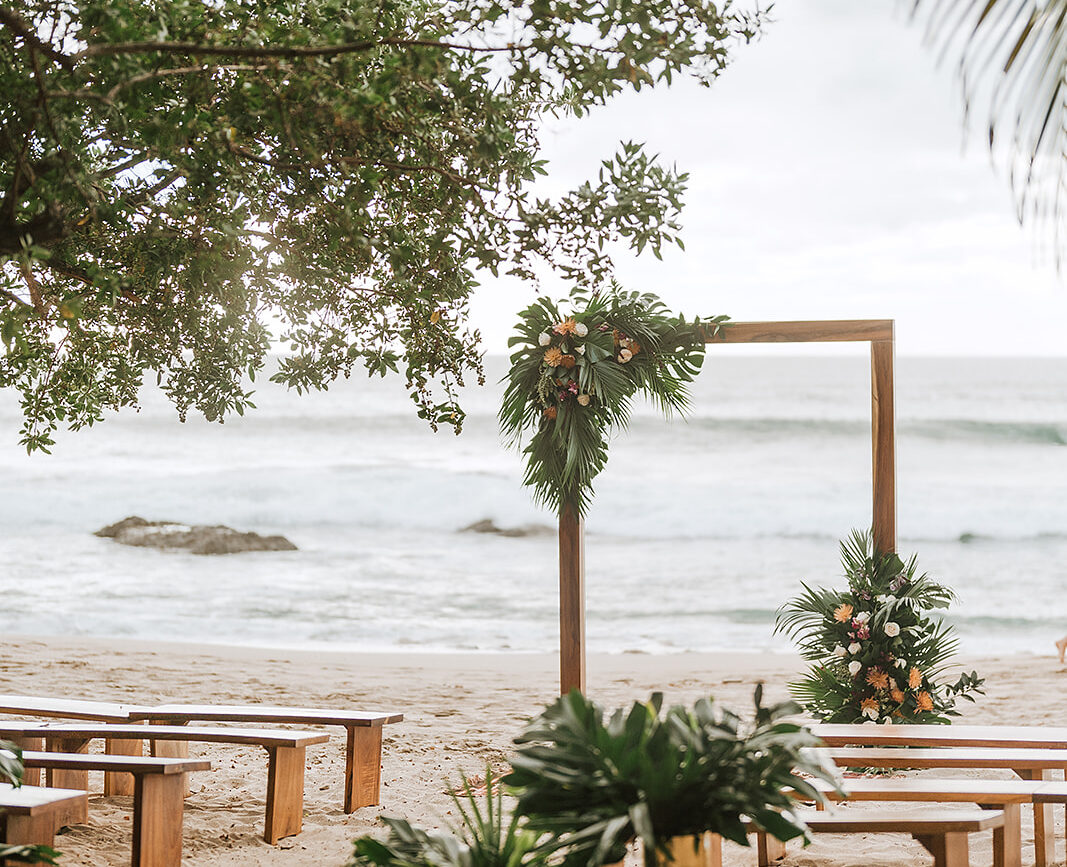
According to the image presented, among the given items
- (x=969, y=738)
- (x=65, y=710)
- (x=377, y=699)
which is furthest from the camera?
(x=377, y=699)

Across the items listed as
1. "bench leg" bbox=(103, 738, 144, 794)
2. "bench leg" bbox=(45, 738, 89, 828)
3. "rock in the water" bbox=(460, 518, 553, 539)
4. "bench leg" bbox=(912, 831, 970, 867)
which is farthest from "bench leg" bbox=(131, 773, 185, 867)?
"rock in the water" bbox=(460, 518, 553, 539)

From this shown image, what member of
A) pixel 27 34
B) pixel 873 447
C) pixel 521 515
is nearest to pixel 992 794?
pixel 873 447

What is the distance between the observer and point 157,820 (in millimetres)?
3205

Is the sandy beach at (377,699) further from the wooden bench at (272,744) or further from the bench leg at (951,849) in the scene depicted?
the bench leg at (951,849)

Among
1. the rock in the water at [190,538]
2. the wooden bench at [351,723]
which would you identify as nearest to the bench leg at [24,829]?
the wooden bench at [351,723]

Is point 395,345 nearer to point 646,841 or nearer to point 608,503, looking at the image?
point 646,841

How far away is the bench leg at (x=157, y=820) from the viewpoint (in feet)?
10.4

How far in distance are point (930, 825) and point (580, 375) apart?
2492mm

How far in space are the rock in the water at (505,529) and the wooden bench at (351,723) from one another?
13.2 meters

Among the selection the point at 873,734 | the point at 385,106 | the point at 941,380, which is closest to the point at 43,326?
the point at 385,106

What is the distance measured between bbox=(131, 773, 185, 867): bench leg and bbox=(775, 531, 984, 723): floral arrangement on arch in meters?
2.80

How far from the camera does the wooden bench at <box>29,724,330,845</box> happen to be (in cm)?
370

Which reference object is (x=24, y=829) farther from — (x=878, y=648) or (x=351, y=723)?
(x=878, y=648)

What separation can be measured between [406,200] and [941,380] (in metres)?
28.0
